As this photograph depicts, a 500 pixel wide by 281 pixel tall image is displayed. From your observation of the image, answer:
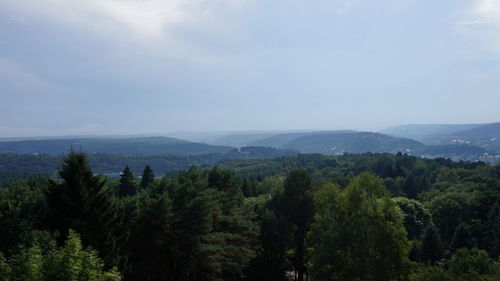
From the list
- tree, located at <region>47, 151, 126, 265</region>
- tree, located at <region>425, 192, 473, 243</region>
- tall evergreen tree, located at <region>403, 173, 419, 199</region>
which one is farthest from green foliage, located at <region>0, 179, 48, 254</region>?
tall evergreen tree, located at <region>403, 173, 419, 199</region>

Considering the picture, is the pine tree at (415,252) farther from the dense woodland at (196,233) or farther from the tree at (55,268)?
the tree at (55,268)

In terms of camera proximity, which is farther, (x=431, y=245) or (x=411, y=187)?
(x=411, y=187)

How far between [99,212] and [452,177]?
7811 cm

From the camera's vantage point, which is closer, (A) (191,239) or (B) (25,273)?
(B) (25,273)

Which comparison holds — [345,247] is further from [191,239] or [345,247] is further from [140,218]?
[140,218]

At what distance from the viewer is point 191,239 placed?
19281mm

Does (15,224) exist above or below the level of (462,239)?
above

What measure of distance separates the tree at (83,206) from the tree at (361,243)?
11.6 metres

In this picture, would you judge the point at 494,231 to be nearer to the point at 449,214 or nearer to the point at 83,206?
the point at 449,214

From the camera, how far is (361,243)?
18609 millimetres

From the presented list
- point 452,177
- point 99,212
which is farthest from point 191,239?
point 452,177

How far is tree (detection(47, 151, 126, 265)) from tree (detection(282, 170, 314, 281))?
60.0ft

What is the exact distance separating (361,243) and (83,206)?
14.7m

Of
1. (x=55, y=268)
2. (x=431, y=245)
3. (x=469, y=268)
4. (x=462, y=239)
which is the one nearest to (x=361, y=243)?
(x=469, y=268)
